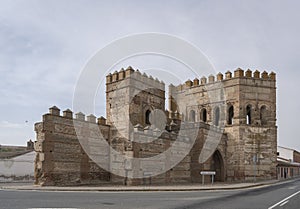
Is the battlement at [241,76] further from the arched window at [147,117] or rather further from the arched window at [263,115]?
the arched window at [147,117]

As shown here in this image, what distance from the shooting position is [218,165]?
36.9m

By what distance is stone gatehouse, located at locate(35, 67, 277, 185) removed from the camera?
2503 cm

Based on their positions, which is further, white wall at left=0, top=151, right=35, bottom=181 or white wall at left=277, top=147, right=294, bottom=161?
white wall at left=277, top=147, right=294, bottom=161

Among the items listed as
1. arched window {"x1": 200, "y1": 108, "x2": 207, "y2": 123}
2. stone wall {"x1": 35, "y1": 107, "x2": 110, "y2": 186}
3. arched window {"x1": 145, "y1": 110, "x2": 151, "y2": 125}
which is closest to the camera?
stone wall {"x1": 35, "y1": 107, "x2": 110, "y2": 186}

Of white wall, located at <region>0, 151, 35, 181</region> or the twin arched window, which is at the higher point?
the twin arched window

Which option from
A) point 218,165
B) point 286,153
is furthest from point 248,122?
point 286,153

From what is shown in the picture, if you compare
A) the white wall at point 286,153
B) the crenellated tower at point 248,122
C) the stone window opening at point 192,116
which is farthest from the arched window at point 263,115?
the white wall at point 286,153

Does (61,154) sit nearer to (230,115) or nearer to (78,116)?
(78,116)

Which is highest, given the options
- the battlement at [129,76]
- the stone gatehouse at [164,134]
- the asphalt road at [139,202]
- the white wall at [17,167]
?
the battlement at [129,76]

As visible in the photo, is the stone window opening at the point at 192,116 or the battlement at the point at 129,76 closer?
the battlement at the point at 129,76

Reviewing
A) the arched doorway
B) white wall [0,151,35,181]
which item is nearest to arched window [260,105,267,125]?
the arched doorway

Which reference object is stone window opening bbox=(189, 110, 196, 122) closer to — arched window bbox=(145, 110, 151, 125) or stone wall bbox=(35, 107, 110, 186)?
arched window bbox=(145, 110, 151, 125)

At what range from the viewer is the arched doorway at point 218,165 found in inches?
1420

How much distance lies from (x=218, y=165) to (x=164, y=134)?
10.9 metres
